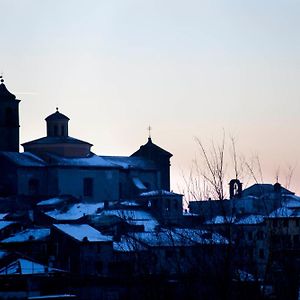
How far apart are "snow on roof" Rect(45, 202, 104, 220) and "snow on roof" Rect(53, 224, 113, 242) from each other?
873 centimetres

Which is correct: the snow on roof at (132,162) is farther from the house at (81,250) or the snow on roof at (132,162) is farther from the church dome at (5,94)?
the house at (81,250)

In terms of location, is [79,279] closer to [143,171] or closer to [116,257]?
[116,257]

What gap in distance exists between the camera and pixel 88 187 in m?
80.5

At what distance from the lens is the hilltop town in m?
18.8

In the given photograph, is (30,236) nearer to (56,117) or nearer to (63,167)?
(63,167)

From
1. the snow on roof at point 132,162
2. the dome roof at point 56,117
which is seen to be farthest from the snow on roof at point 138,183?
the dome roof at point 56,117

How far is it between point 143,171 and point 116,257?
100ft

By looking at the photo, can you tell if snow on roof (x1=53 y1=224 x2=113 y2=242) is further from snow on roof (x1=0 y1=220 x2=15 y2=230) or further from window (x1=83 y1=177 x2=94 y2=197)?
window (x1=83 y1=177 x2=94 y2=197)

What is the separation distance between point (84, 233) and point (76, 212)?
1208 cm

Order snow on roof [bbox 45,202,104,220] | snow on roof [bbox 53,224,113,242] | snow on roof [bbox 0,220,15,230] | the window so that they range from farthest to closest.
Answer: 1. the window
2. snow on roof [bbox 45,202,104,220]
3. snow on roof [bbox 0,220,15,230]
4. snow on roof [bbox 53,224,113,242]

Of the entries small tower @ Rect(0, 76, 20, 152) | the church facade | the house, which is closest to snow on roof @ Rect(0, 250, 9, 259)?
the house

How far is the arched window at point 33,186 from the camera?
78562 mm

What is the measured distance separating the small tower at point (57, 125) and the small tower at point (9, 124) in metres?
2.09

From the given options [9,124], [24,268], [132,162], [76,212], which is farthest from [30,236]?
[132,162]
